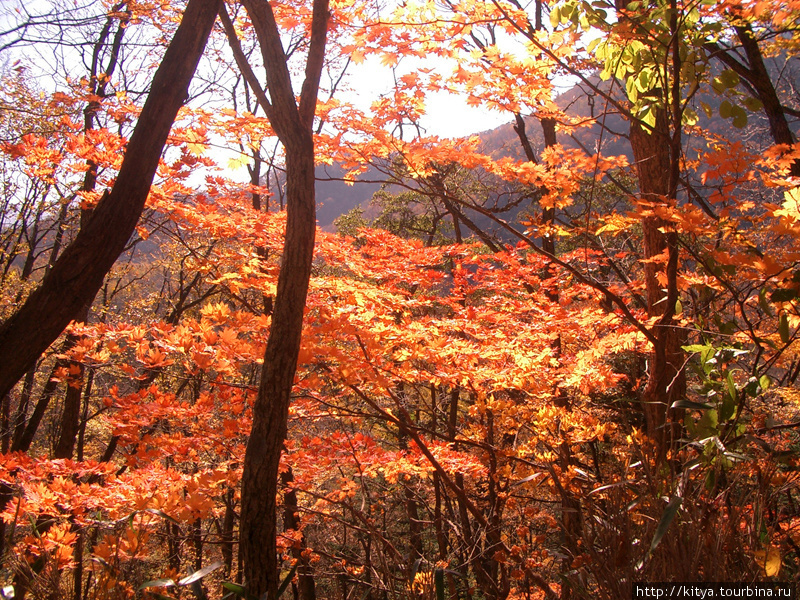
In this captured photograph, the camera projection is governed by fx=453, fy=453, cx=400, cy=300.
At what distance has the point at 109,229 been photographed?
2086 mm

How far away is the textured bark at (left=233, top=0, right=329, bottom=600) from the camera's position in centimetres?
226

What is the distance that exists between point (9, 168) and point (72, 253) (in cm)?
908

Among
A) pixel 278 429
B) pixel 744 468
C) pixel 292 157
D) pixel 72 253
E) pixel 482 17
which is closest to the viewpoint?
pixel 744 468

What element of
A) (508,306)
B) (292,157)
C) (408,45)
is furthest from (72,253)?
(508,306)

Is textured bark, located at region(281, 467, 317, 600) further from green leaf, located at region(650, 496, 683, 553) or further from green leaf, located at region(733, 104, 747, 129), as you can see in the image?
green leaf, located at region(733, 104, 747, 129)

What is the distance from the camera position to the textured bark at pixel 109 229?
1892mm

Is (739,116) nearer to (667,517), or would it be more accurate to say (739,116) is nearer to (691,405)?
(691,405)

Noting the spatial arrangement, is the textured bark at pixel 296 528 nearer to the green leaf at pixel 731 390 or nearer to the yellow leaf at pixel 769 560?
the green leaf at pixel 731 390

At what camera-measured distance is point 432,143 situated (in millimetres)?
4246

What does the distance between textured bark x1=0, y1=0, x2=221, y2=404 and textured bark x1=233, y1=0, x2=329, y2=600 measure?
0.36 m

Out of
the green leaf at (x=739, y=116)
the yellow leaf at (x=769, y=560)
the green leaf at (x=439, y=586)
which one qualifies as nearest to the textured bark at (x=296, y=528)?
the green leaf at (x=439, y=586)

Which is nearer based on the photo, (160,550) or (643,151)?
(643,151)

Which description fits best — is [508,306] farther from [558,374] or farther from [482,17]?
[482,17]

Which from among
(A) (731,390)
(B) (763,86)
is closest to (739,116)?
(A) (731,390)
